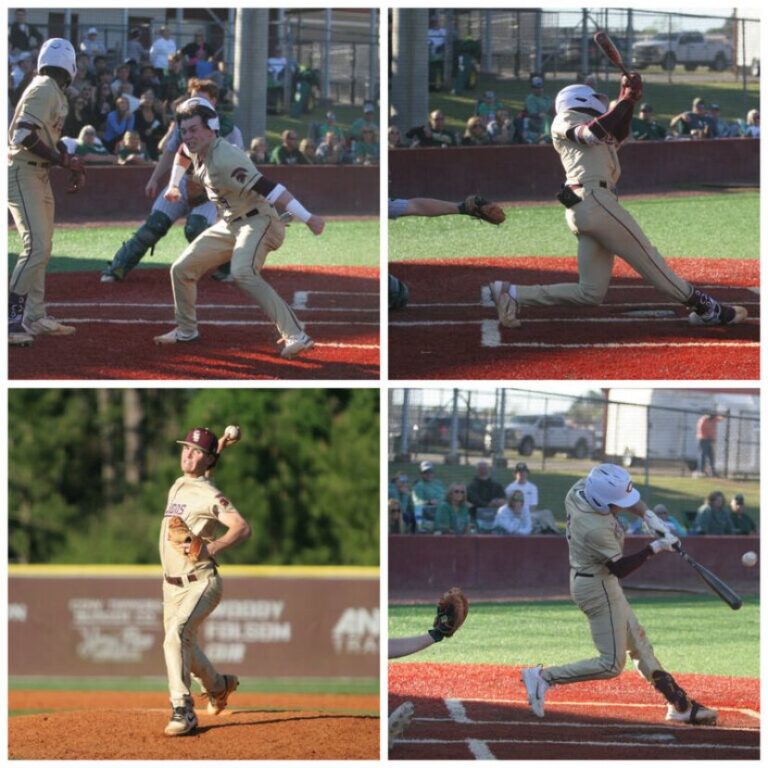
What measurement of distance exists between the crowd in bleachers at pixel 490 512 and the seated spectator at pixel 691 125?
453 cm

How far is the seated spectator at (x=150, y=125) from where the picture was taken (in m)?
13.5

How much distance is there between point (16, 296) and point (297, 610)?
3260 mm

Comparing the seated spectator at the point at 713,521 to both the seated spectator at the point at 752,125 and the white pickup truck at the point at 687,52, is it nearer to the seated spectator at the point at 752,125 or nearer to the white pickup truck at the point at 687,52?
the seated spectator at the point at 752,125

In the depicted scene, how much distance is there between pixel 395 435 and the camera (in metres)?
12.1

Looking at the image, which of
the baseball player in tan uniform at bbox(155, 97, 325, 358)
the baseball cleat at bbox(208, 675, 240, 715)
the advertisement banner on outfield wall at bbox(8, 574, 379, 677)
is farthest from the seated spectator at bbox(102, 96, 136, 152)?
the baseball cleat at bbox(208, 675, 240, 715)

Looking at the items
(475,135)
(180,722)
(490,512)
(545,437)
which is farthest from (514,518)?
(180,722)

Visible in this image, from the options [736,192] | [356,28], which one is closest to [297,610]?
[736,192]

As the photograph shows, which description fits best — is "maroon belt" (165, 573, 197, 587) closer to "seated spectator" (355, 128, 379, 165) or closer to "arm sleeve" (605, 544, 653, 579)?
"arm sleeve" (605, 544, 653, 579)

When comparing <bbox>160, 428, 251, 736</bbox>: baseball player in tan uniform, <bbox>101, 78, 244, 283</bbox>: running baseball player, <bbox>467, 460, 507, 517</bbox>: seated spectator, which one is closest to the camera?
<bbox>160, 428, 251, 736</bbox>: baseball player in tan uniform

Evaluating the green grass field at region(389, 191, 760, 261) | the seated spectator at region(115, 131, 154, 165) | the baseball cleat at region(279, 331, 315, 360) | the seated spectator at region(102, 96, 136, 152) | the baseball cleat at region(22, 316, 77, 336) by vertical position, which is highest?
the seated spectator at region(102, 96, 136, 152)

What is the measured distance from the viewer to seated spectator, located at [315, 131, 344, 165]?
46.1 ft

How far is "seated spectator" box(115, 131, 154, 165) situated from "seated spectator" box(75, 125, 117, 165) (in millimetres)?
88

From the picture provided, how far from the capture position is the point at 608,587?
22.9 feet

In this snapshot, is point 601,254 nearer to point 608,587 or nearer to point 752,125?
point 608,587
